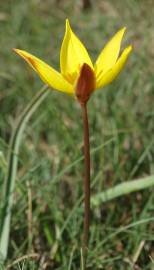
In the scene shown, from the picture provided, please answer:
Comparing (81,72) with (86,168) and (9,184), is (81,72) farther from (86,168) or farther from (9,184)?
(9,184)

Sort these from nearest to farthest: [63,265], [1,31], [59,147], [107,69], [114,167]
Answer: [107,69], [63,265], [114,167], [59,147], [1,31]

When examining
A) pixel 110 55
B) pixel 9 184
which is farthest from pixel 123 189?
pixel 110 55

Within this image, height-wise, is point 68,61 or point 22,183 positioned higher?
point 68,61

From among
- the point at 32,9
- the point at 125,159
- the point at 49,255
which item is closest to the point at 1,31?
the point at 32,9

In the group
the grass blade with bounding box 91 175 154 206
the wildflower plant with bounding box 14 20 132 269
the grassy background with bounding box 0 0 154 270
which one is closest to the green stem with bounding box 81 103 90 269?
the wildflower plant with bounding box 14 20 132 269

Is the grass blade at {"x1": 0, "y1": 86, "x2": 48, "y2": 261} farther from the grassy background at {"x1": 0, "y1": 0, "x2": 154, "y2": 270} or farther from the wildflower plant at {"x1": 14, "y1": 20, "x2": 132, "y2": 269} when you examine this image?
the wildflower plant at {"x1": 14, "y1": 20, "x2": 132, "y2": 269}

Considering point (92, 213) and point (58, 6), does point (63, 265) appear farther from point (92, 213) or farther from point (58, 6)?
Answer: point (58, 6)

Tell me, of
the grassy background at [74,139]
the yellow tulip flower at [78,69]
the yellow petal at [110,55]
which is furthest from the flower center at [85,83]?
the grassy background at [74,139]
